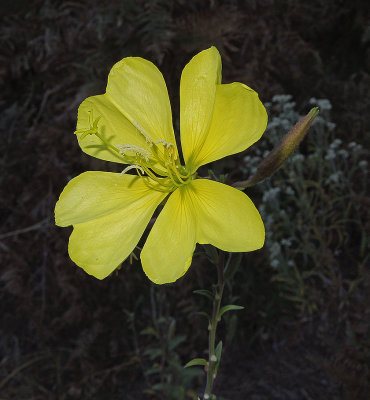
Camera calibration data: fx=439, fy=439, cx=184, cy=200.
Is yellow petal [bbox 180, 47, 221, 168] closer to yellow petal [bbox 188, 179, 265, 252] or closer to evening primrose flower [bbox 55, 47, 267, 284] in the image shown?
evening primrose flower [bbox 55, 47, 267, 284]

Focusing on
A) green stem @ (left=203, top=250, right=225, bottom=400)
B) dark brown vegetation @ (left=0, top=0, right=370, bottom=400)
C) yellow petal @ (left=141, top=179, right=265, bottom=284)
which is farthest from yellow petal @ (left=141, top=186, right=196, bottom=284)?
dark brown vegetation @ (left=0, top=0, right=370, bottom=400)

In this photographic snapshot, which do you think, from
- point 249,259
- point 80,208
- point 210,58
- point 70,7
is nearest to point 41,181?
point 70,7

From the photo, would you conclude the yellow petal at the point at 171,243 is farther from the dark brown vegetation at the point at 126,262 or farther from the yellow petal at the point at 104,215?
the dark brown vegetation at the point at 126,262

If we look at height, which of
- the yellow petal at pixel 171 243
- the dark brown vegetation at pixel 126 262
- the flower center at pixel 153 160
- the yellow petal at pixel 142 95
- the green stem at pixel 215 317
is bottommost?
the dark brown vegetation at pixel 126 262

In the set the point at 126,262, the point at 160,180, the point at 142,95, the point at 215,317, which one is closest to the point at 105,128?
the point at 142,95

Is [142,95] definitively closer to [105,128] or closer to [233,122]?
[105,128]

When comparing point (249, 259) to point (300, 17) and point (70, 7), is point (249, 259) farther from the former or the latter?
point (70, 7)

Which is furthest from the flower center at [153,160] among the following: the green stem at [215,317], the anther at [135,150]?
the green stem at [215,317]
